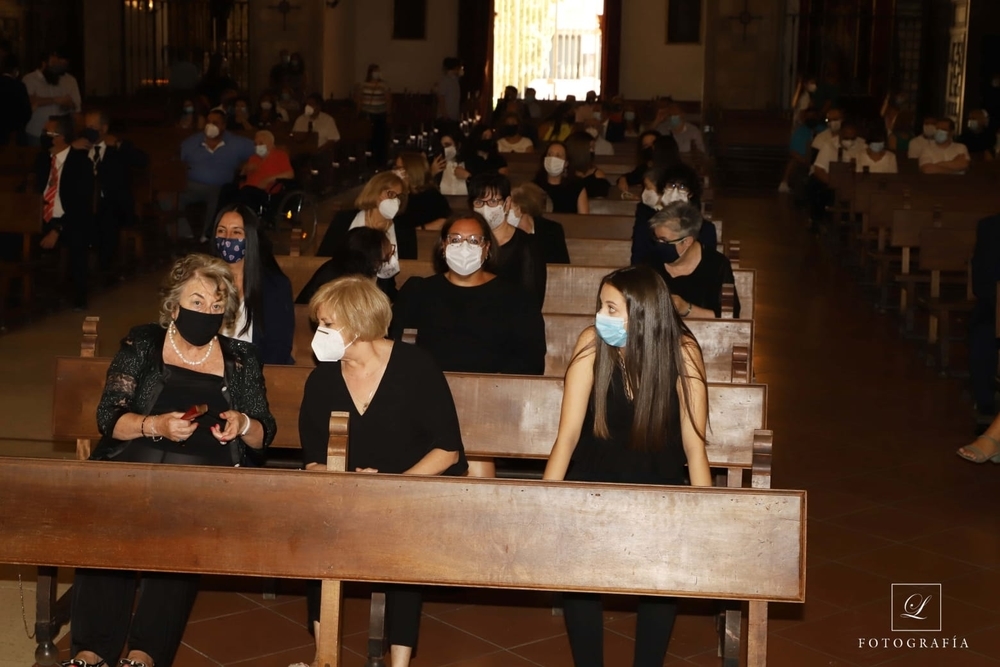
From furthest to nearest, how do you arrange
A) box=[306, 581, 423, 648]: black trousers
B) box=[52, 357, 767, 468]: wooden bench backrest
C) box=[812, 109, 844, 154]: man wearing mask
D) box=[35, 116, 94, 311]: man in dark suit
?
box=[812, 109, 844, 154]: man wearing mask < box=[35, 116, 94, 311]: man in dark suit < box=[52, 357, 767, 468]: wooden bench backrest < box=[306, 581, 423, 648]: black trousers

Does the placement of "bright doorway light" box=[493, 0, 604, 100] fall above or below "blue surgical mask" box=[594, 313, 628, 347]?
above

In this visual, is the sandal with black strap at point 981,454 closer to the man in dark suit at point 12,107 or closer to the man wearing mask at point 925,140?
the man wearing mask at point 925,140

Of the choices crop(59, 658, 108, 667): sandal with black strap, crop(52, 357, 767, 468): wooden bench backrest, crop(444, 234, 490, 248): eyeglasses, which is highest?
crop(444, 234, 490, 248): eyeglasses

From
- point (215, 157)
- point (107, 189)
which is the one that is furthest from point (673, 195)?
point (215, 157)

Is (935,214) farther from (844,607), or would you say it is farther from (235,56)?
(235,56)

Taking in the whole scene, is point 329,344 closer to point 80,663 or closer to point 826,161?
point 80,663

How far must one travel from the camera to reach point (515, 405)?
15.1 feet

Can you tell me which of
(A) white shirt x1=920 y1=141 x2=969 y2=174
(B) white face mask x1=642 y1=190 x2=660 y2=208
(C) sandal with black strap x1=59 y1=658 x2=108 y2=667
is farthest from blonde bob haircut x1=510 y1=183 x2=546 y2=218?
(A) white shirt x1=920 y1=141 x2=969 y2=174

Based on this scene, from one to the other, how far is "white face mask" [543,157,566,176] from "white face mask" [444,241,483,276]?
4600 millimetres

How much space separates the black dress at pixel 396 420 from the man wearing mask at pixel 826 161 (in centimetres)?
1208

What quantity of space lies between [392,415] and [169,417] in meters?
0.63

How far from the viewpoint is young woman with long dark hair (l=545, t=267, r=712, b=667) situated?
12.0 feet

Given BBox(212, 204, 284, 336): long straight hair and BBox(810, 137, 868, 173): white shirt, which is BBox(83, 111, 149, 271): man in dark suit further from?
BBox(810, 137, 868, 173): white shirt

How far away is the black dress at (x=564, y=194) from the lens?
32.1 ft
